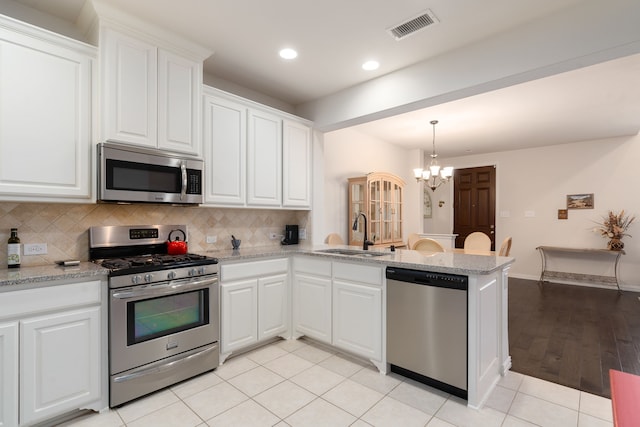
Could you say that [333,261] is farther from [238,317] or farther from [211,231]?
[211,231]

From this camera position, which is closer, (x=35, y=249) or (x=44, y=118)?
(x=44, y=118)

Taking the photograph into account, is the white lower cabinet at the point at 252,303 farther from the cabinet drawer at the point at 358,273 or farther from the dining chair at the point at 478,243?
the dining chair at the point at 478,243

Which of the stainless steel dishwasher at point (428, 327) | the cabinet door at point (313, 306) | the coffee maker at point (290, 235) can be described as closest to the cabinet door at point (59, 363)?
the cabinet door at point (313, 306)

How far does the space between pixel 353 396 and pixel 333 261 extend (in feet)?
3.52

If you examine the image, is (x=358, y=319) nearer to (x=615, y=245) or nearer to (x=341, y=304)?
(x=341, y=304)

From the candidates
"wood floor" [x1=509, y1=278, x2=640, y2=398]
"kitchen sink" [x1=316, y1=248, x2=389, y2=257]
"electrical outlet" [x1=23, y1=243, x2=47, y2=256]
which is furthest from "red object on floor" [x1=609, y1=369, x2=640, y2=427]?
"electrical outlet" [x1=23, y1=243, x2=47, y2=256]

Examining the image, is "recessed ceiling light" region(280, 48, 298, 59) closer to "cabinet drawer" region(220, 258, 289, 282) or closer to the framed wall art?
"cabinet drawer" region(220, 258, 289, 282)

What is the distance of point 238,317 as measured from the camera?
9.00 feet

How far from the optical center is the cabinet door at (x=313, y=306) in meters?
2.90

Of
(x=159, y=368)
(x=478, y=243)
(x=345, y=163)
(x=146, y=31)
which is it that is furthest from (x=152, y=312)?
(x=478, y=243)

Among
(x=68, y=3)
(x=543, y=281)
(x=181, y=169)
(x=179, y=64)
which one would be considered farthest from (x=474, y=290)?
(x=543, y=281)

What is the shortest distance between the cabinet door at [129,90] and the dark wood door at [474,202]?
679cm

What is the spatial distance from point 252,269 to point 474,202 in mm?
6104

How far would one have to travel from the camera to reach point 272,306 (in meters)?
3.03
